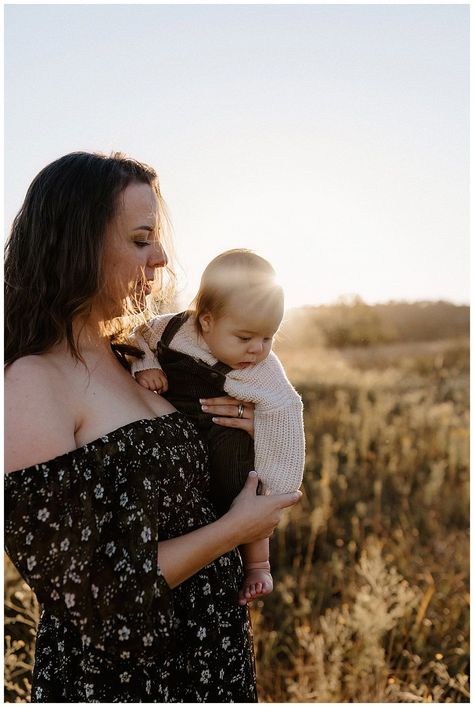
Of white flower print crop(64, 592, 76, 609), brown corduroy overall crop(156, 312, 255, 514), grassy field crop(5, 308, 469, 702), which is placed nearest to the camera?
white flower print crop(64, 592, 76, 609)

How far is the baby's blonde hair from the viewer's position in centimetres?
243

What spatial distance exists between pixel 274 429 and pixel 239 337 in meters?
0.34

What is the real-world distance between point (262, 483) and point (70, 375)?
84 centimetres

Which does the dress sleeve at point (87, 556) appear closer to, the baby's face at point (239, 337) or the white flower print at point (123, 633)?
the white flower print at point (123, 633)

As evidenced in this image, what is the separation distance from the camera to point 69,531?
1777mm

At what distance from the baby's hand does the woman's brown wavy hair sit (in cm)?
37

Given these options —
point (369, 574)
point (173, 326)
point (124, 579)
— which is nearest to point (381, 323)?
point (369, 574)

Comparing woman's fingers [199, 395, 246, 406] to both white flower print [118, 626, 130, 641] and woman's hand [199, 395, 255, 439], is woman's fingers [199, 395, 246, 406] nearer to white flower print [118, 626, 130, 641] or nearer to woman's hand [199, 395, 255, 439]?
woman's hand [199, 395, 255, 439]

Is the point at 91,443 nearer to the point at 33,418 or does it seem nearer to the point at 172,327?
the point at 33,418

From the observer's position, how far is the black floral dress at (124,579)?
1.77m

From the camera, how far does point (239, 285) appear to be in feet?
7.97

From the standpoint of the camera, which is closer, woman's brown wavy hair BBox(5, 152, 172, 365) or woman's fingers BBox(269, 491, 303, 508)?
woman's brown wavy hair BBox(5, 152, 172, 365)

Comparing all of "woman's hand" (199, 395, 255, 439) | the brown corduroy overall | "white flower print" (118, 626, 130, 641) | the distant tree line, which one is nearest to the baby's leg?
the brown corduroy overall

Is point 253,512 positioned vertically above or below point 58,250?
below
